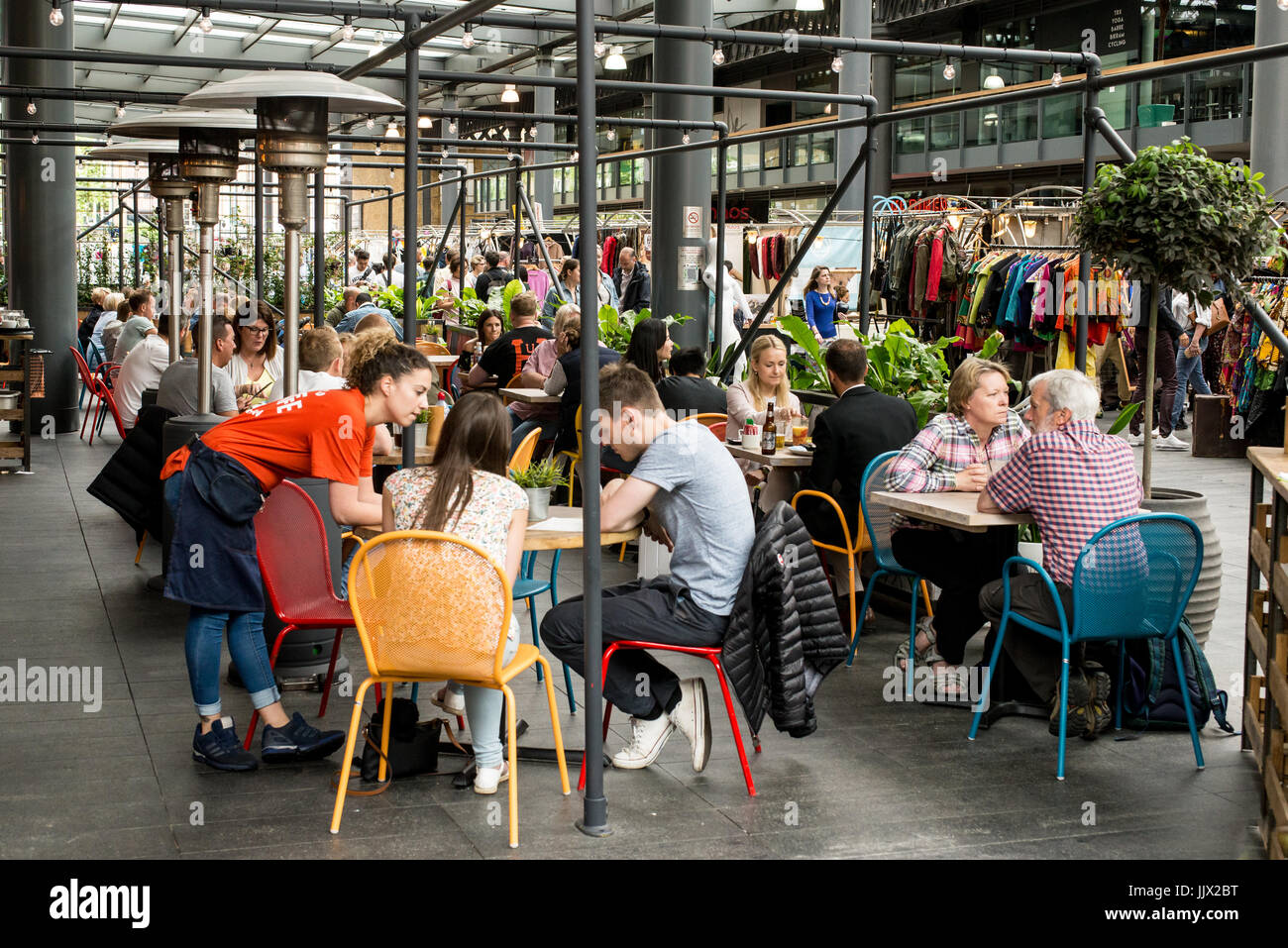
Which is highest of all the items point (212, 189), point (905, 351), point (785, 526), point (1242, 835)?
point (212, 189)

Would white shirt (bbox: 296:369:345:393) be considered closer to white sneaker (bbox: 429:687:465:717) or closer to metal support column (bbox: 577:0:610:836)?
white sneaker (bbox: 429:687:465:717)

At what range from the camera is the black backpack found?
4.50m

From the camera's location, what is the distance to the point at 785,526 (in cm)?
401

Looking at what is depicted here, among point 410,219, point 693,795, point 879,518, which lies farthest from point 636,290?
point 693,795

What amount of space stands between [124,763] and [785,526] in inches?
81.7

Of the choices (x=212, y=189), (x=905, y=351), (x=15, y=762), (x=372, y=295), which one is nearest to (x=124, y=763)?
(x=15, y=762)

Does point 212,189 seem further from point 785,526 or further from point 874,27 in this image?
point 874,27

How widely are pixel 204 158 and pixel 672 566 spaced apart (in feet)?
9.03

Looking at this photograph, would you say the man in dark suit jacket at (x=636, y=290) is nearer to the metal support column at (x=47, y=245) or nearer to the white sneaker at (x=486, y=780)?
the metal support column at (x=47, y=245)

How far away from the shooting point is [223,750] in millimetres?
4090

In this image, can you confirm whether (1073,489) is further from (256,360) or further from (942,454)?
(256,360)

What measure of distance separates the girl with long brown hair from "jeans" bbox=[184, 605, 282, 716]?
662 mm

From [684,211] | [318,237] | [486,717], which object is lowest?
[486,717]
